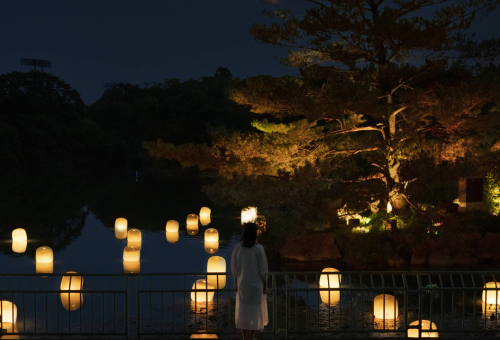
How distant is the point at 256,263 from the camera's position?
691 cm

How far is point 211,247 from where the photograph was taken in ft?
57.0

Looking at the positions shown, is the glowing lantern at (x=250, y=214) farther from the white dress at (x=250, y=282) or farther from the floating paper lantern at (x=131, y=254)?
the white dress at (x=250, y=282)

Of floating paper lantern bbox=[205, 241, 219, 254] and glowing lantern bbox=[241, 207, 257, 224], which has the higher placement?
glowing lantern bbox=[241, 207, 257, 224]

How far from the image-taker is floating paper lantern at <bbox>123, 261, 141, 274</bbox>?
47.8ft

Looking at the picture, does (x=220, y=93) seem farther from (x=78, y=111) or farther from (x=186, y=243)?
(x=186, y=243)

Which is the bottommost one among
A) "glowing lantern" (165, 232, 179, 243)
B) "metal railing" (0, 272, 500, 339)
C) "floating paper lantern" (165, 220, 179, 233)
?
"metal railing" (0, 272, 500, 339)

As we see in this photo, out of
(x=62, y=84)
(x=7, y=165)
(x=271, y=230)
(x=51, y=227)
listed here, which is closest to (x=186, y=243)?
(x=271, y=230)

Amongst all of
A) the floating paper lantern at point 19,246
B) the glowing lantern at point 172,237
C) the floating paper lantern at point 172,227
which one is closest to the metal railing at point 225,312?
the floating paper lantern at point 19,246

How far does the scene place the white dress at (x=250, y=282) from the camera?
6.89m

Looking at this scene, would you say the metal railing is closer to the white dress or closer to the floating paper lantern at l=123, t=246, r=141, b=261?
the white dress

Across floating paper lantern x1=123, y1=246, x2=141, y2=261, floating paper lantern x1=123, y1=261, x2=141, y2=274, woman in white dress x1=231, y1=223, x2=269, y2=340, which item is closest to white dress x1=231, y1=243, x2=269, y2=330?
woman in white dress x1=231, y1=223, x2=269, y2=340

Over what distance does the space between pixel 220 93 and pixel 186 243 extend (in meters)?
46.9

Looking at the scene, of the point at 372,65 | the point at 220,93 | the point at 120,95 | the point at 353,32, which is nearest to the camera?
the point at 353,32

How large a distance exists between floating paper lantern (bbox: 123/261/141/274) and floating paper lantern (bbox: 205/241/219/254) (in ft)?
7.70
